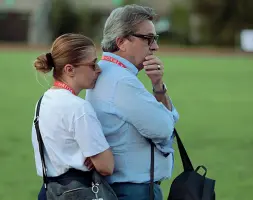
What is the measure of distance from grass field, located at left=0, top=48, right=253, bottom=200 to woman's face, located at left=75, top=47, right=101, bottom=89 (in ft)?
4.94

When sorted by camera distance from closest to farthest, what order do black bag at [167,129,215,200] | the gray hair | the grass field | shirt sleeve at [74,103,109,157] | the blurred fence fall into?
shirt sleeve at [74,103,109,157] < the gray hair < black bag at [167,129,215,200] < the grass field < the blurred fence

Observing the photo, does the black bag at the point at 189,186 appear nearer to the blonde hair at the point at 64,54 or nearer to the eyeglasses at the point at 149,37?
the eyeglasses at the point at 149,37

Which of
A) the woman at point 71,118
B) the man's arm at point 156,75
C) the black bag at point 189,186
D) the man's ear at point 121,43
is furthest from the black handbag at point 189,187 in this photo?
the man's ear at point 121,43

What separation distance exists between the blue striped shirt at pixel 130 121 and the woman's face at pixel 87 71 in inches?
2.8

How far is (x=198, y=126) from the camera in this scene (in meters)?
14.0

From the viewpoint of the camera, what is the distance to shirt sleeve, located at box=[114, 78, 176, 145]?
3.88m

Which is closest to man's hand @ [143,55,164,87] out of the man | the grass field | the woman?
the man

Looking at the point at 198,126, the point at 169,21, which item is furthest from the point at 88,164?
the point at 169,21

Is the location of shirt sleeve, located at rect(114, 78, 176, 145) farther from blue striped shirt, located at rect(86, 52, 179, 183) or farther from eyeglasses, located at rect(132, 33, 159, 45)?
eyeglasses, located at rect(132, 33, 159, 45)

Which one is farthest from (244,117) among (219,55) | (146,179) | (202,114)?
(219,55)

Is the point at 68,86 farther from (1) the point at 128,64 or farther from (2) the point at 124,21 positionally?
(2) the point at 124,21

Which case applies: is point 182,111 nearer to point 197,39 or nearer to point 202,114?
point 202,114

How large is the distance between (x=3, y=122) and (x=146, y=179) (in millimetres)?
10169

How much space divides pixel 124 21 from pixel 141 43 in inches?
6.0
